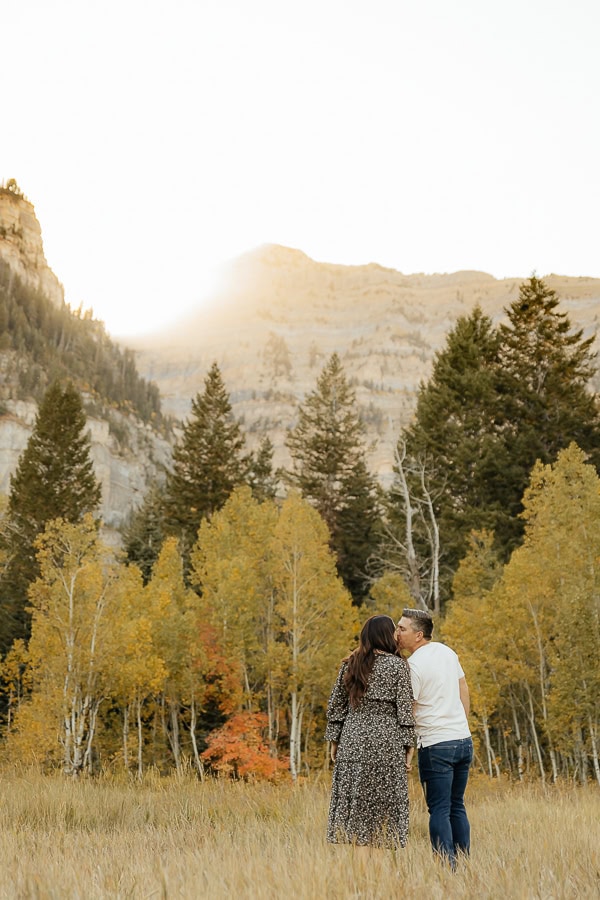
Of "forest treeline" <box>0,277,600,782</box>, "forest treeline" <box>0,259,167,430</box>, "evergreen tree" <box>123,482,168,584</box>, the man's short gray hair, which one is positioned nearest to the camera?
the man's short gray hair

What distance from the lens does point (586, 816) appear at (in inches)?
300

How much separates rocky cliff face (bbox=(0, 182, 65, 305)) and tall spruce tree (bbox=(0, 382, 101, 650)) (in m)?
89.8

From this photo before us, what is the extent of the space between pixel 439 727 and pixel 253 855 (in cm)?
158

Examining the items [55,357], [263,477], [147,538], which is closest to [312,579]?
[147,538]

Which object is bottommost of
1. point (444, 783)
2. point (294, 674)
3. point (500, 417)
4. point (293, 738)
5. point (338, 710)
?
point (293, 738)

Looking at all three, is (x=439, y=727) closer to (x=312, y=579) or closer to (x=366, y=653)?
(x=366, y=653)

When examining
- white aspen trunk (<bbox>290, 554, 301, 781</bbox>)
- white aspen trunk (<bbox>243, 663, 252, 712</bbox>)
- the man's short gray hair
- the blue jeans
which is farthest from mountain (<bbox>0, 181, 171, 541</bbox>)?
the blue jeans

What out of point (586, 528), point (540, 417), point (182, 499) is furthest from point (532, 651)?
point (182, 499)

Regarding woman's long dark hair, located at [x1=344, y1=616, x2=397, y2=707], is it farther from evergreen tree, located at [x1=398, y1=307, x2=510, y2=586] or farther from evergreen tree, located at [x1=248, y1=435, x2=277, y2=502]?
evergreen tree, located at [x1=248, y1=435, x2=277, y2=502]

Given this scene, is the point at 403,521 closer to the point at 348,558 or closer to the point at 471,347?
the point at 348,558

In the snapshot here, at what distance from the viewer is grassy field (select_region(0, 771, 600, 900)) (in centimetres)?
369

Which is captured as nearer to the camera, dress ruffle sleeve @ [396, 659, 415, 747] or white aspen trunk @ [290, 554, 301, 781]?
dress ruffle sleeve @ [396, 659, 415, 747]

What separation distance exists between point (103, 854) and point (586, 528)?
726 inches

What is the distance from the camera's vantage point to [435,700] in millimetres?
5434
